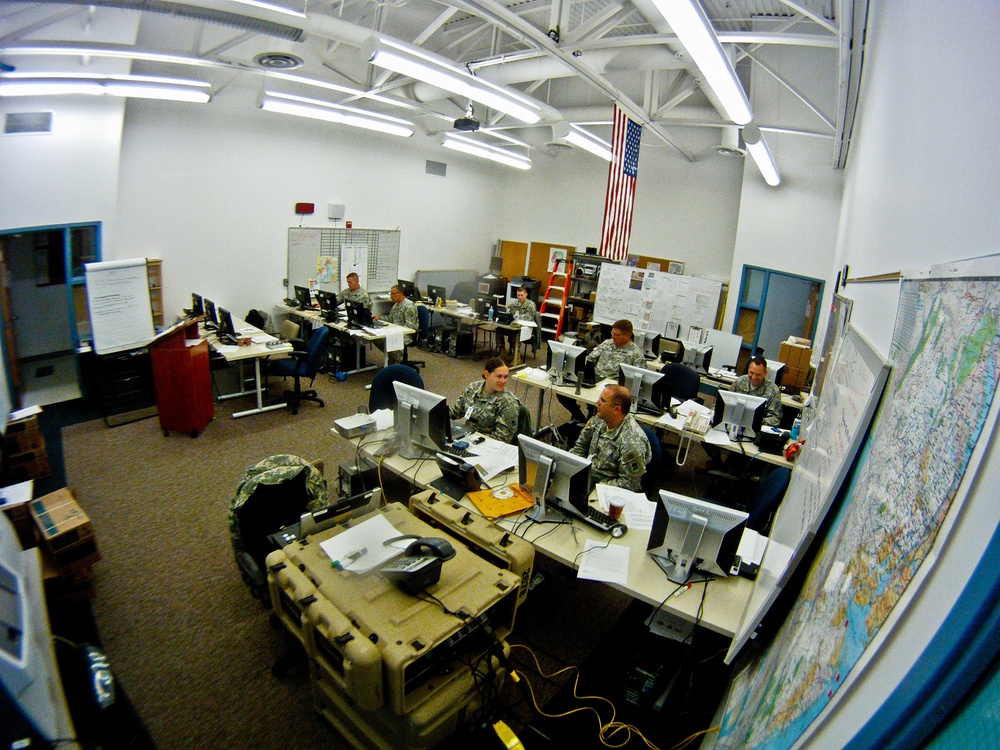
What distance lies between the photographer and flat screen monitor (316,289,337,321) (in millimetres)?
7637

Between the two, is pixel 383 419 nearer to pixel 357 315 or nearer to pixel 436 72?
pixel 436 72

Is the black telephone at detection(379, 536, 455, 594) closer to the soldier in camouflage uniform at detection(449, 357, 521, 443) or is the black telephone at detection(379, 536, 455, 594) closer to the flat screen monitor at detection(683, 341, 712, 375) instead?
the soldier in camouflage uniform at detection(449, 357, 521, 443)

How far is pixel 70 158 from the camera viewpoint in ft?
17.8

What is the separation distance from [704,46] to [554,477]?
2999mm

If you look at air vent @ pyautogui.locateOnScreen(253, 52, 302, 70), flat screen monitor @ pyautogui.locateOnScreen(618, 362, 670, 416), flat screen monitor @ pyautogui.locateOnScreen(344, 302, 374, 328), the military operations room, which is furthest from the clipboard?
flat screen monitor @ pyautogui.locateOnScreen(344, 302, 374, 328)

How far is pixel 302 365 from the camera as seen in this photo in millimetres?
6406

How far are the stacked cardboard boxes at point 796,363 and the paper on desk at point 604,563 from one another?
5.75m

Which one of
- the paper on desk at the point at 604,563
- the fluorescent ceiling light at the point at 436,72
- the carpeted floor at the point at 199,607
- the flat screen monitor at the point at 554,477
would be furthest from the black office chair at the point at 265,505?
the fluorescent ceiling light at the point at 436,72

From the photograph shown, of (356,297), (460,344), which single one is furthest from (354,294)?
(460,344)

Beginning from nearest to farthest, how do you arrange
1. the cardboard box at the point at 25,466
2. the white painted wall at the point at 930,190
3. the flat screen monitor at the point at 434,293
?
the white painted wall at the point at 930,190
the cardboard box at the point at 25,466
the flat screen monitor at the point at 434,293

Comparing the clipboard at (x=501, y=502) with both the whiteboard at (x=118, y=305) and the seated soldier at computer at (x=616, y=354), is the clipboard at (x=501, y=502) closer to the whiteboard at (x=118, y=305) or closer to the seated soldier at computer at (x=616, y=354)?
the seated soldier at computer at (x=616, y=354)

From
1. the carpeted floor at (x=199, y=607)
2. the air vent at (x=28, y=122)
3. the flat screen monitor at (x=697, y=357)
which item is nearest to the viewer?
the carpeted floor at (x=199, y=607)

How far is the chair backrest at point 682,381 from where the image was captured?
217 inches

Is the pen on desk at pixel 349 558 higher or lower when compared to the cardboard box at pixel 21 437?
higher
